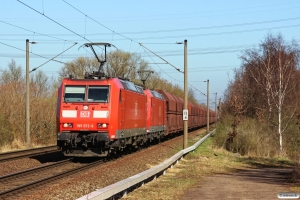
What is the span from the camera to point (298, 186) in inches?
486

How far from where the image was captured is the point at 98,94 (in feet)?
61.9

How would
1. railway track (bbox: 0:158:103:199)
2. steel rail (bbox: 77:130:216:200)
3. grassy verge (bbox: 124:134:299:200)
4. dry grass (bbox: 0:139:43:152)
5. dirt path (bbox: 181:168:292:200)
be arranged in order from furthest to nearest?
dry grass (bbox: 0:139:43:152)
railway track (bbox: 0:158:103:199)
grassy verge (bbox: 124:134:299:200)
dirt path (bbox: 181:168:292:200)
steel rail (bbox: 77:130:216:200)

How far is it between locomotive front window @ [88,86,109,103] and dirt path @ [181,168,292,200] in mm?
5755

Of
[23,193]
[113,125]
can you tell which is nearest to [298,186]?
[23,193]

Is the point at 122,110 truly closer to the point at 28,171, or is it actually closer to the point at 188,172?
the point at 188,172

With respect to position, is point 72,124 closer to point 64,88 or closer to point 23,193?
point 64,88

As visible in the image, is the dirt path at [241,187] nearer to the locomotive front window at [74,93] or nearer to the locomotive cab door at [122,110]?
the locomotive cab door at [122,110]

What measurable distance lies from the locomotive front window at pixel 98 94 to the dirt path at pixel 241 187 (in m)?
5.75

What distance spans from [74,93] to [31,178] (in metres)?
4.99

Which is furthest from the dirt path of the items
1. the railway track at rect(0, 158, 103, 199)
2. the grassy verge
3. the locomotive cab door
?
the locomotive cab door

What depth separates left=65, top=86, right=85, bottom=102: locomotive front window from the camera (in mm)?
18906

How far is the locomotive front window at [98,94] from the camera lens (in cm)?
1881

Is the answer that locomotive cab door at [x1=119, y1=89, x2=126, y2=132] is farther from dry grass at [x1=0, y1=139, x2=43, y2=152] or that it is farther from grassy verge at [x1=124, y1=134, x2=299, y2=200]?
dry grass at [x1=0, y1=139, x2=43, y2=152]

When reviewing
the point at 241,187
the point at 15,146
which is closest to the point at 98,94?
the point at 241,187
